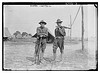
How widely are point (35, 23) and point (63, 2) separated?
39 cm

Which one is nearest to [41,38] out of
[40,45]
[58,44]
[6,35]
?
[40,45]

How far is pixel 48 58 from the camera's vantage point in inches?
91.7

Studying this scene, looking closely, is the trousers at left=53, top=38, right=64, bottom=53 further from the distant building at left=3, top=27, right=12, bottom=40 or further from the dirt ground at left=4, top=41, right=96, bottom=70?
the distant building at left=3, top=27, right=12, bottom=40

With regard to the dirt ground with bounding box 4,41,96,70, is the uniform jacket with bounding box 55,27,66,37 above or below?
above

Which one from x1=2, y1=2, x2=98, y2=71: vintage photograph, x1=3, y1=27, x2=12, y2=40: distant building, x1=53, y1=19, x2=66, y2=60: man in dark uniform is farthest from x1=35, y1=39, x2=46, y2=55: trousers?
x1=3, y1=27, x2=12, y2=40: distant building

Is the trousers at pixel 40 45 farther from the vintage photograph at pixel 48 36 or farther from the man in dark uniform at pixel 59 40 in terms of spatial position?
the man in dark uniform at pixel 59 40

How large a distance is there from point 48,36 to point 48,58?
242 mm

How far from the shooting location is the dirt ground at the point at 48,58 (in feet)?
7.59

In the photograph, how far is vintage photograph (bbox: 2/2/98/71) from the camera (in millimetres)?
2312

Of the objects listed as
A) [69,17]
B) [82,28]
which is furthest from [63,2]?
[82,28]

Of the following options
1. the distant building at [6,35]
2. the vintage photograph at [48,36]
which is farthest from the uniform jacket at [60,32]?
the distant building at [6,35]

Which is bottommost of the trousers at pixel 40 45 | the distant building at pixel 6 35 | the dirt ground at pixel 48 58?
the dirt ground at pixel 48 58

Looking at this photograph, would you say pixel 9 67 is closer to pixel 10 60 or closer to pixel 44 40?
pixel 10 60

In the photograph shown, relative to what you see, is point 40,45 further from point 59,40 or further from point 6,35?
point 6,35
